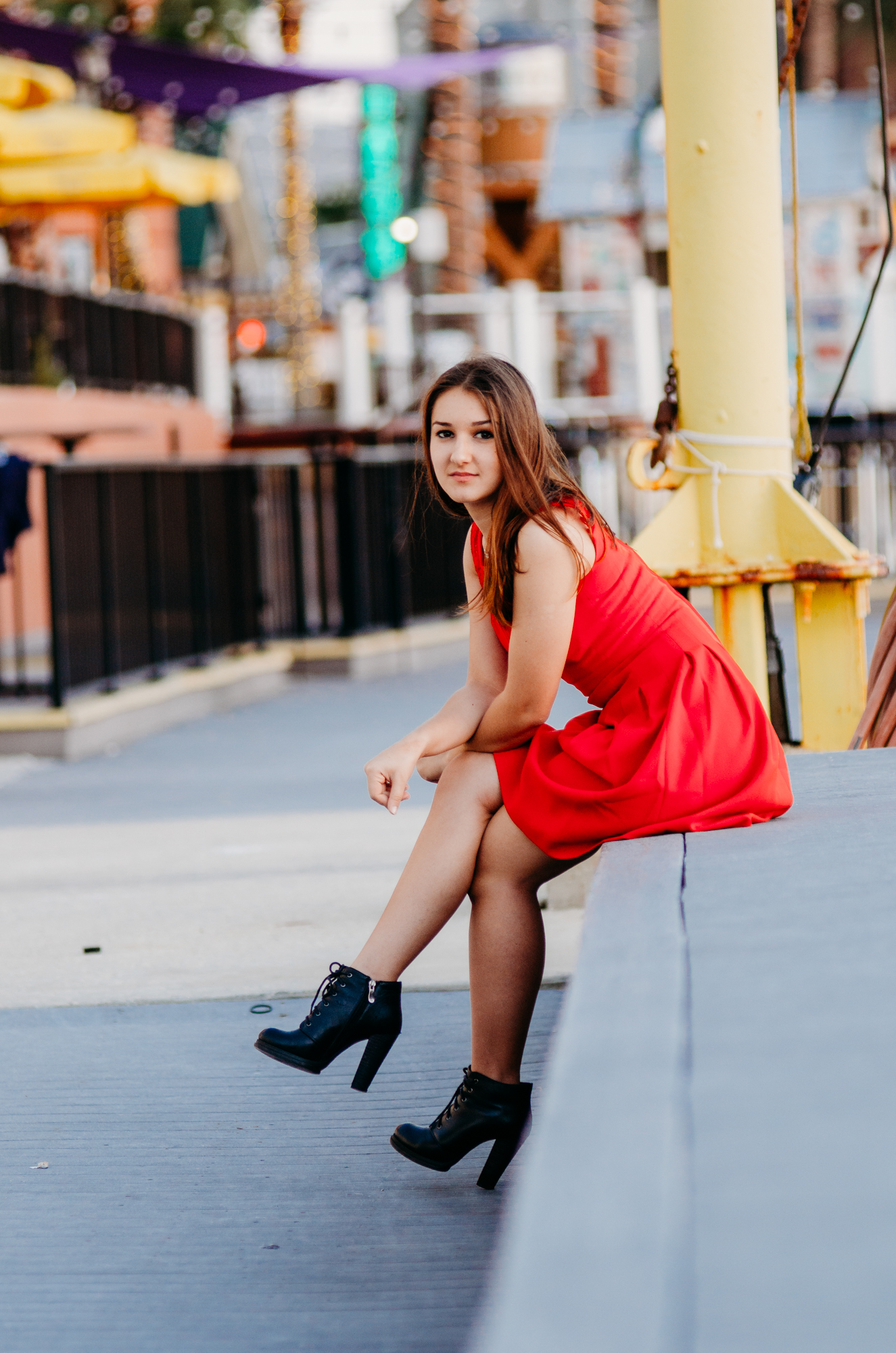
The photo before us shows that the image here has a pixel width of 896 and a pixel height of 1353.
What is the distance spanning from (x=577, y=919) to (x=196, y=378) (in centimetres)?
1449

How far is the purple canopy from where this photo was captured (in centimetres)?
1473

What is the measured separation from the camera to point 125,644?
28.5 ft

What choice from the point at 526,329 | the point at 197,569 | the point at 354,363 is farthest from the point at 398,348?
the point at 197,569

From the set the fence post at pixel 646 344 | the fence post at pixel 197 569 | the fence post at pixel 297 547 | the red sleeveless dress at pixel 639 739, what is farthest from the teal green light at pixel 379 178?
the red sleeveless dress at pixel 639 739

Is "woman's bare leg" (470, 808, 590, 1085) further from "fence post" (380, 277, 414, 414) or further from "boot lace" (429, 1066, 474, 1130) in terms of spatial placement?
"fence post" (380, 277, 414, 414)

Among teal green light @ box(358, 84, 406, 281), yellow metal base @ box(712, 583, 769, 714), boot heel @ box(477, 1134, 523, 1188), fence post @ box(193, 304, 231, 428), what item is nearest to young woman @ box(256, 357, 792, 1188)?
boot heel @ box(477, 1134, 523, 1188)

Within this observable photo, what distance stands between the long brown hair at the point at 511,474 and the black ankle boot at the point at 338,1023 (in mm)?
686

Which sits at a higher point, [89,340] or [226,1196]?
[89,340]

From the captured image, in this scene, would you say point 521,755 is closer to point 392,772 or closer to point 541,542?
point 392,772

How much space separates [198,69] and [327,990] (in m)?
14.4

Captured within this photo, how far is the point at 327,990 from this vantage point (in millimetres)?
2748

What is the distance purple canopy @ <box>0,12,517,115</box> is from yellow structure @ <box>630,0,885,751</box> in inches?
443

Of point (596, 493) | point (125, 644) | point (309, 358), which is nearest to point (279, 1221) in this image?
point (125, 644)

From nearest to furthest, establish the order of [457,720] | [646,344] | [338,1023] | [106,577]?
1. [338,1023]
2. [457,720]
3. [106,577]
4. [646,344]
